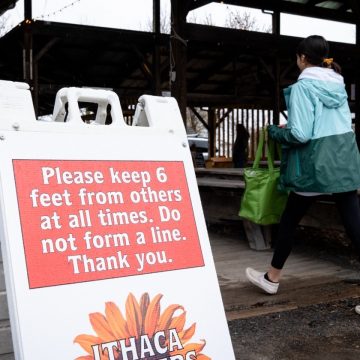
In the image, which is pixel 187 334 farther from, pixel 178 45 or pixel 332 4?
pixel 332 4

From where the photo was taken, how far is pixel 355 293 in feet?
11.8

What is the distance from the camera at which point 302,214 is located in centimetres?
332

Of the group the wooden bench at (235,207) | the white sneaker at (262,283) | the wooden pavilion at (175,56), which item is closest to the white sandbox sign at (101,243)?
the white sneaker at (262,283)

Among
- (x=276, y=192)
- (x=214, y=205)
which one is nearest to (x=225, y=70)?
(x=214, y=205)

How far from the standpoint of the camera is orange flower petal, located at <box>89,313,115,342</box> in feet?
5.14

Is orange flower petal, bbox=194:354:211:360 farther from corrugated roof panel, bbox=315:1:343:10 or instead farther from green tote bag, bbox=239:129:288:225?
corrugated roof panel, bbox=315:1:343:10

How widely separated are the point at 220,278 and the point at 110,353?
2.56 m

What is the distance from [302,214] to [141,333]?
191 cm

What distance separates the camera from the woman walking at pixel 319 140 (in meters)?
3.09

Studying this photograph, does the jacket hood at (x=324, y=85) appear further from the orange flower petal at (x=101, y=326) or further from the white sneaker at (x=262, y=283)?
the orange flower petal at (x=101, y=326)

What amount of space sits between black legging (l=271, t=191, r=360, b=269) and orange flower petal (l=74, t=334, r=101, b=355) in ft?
6.49

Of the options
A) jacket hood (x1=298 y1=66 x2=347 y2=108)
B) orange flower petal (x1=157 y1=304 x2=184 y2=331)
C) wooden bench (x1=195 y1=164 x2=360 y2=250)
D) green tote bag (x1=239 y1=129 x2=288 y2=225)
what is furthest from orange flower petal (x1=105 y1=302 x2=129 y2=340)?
wooden bench (x1=195 y1=164 x2=360 y2=250)

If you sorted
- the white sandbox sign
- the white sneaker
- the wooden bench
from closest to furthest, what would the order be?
1. the white sandbox sign
2. the white sneaker
3. the wooden bench

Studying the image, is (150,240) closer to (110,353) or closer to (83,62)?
(110,353)
